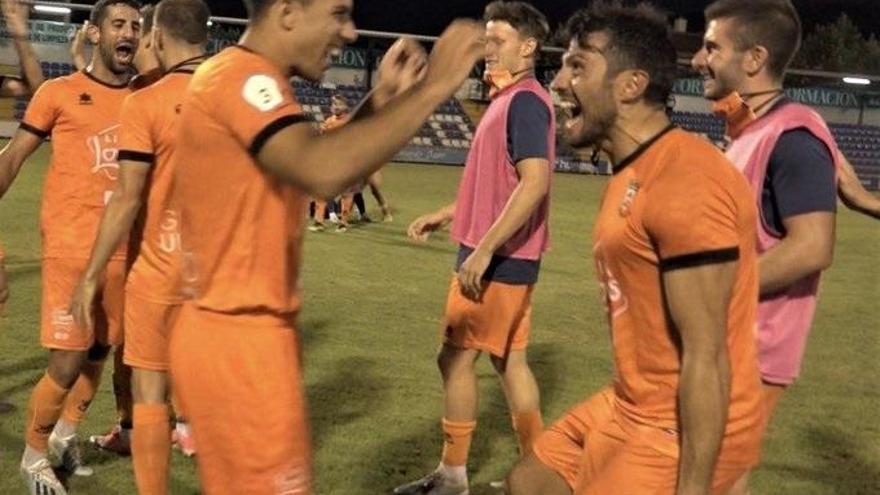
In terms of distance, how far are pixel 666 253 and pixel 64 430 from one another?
12.8 feet

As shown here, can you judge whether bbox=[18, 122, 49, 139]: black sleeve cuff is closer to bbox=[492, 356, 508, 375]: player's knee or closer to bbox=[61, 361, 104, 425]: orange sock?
bbox=[61, 361, 104, 425]: orange sock

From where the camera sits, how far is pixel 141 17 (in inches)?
230

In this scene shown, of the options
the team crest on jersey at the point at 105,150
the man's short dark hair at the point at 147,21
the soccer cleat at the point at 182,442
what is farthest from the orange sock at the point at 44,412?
the man's short dark hair at the point at 147,21

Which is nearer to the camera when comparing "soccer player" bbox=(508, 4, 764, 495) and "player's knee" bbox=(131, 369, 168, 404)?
"soccer player" bbox=(508, 4, 764, 495)

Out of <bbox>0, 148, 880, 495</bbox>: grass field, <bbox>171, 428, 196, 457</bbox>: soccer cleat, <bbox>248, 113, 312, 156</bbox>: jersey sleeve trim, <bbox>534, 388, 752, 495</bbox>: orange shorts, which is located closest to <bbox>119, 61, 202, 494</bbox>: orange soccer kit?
<bbox>0, 148, 880, 495</bbox>: grass field

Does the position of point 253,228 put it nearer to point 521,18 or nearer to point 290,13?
point 290,13

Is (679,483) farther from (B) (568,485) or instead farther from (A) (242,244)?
(A) (242,244)

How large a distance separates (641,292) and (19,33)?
3.85 m

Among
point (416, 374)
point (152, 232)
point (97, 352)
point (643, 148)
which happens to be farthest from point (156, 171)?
point (416, 374)

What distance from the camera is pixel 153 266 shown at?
511 cm

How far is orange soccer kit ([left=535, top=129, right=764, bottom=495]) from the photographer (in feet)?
9.99

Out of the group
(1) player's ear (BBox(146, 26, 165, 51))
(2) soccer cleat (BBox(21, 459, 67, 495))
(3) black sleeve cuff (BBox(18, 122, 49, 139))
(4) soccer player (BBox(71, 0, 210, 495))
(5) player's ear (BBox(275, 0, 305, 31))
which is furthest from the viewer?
(3) black sleeve cuff (BBox(18, 122, 49, 139))

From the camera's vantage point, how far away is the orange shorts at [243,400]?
3.02 metres

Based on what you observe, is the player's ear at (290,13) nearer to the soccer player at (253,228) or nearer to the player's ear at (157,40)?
the soccer player at (253,228)
